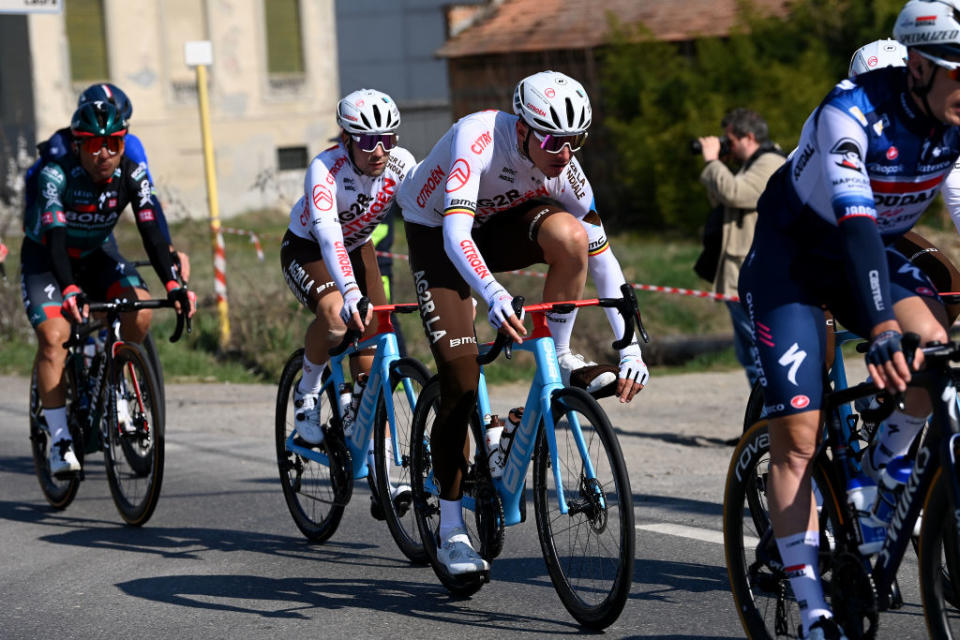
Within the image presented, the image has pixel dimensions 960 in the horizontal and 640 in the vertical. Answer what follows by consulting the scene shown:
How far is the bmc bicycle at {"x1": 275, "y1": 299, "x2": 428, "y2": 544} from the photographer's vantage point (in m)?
6.43

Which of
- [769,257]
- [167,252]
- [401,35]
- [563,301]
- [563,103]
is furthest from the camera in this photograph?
[401,35]

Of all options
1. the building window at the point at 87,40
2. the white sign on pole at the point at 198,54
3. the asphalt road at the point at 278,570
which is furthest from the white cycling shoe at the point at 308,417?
the building window at the point at 87,40

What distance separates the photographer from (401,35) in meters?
44.0

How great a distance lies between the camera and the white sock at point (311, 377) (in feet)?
23.0

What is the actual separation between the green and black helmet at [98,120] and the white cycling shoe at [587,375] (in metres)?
3.05

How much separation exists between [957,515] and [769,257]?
1.06 metres

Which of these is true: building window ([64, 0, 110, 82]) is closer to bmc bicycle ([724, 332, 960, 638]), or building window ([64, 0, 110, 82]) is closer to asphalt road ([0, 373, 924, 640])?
asphalt road ([0, 373, 924, 640])

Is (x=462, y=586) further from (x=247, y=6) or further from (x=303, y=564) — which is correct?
(x=247, y=6)

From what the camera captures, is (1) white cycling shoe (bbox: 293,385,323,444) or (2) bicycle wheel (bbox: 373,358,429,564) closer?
(2) bicycle wheel (bbox: 373,358,429,564)

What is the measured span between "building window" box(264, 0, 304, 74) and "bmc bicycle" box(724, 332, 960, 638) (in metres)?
30.0

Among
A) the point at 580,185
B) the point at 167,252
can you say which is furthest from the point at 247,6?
the point at 580,185

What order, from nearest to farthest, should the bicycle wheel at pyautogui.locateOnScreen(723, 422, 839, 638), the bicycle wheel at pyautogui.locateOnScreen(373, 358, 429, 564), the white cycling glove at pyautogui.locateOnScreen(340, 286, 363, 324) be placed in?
the bicycle wheel at pyautogui.locateOnScreen(723, 422, 839, 638), the white cycling glove at pyautogui.locateOnScreen(340, 286, 363, 324), the bicycle wheel at pyautogui.locateOnScreen(373, 358, 429, 564)

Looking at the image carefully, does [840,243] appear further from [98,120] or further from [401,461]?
[98,120]

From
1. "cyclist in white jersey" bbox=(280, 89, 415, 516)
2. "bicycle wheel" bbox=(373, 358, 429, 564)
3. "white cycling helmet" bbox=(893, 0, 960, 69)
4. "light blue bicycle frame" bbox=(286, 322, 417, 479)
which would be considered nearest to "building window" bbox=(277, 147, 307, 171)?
"cyclist in white jersey" bbox=(280, 89, 415, 516)
